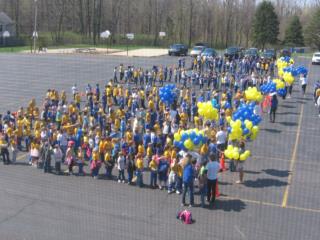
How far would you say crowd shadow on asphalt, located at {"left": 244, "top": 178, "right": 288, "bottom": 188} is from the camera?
40.9 ft

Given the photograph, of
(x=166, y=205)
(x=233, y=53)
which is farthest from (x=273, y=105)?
(x=233, y=53)

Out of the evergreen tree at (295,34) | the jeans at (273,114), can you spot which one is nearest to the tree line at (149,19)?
the evergreen tree at (295,34)

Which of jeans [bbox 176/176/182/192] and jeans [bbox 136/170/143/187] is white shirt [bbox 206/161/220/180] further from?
jeans [bbox 136/170/143/187]

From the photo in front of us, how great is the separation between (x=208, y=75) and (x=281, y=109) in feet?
19.5

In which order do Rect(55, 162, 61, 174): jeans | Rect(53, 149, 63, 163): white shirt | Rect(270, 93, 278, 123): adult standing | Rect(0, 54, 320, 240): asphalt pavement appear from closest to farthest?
Rect(0, 54, 320, 240): asphalt pavement, Rect(53, 149, 63, 163): white shirt, Rect(55, 162, 61, 174): jeans, Rect(270, 93, 278, 123): adult standing

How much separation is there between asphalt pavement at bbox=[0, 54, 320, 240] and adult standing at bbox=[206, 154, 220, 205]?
0.98 feet

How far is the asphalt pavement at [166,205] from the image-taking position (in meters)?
9.55

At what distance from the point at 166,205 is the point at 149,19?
214 feet

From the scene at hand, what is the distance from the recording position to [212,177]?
10852 mm

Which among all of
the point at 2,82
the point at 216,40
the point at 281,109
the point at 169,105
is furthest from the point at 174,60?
the point at 216,40

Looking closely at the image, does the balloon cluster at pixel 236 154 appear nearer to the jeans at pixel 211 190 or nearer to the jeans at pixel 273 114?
the jeans at pixel 211 190

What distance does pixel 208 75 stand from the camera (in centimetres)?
2689

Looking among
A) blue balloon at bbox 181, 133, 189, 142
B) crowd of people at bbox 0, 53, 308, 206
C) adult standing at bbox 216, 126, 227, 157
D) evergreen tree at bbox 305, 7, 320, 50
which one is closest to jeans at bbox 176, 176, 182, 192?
crowd of people at bbox 0, 53, 308, 206

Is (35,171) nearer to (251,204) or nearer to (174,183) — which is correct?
(174,183)
